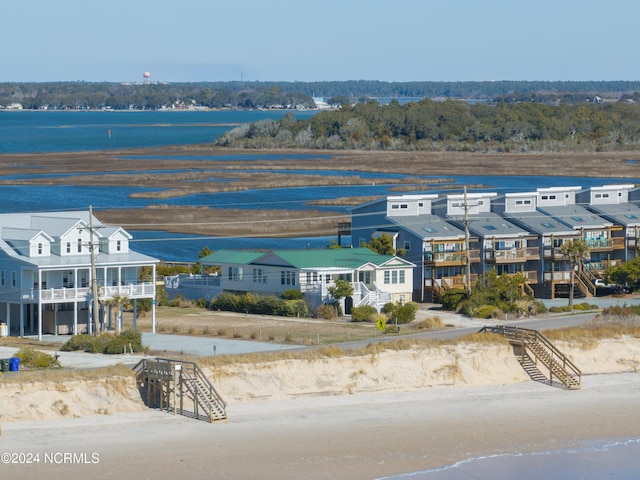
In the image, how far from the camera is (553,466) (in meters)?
36.2

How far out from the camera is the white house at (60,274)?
56406 mm

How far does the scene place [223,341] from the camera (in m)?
53.9

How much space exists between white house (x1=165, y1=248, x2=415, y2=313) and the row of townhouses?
Answer: 11.0 ft

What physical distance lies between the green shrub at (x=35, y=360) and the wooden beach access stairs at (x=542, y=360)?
15874 millimetres

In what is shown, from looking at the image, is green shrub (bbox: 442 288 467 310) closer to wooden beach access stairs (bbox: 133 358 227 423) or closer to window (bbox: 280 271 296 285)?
window (bbox: 280 271 296 285)

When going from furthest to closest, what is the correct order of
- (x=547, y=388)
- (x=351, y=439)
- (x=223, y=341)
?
1. (x=223, y=341)
2. (x=547, y=388)
3. (x=351, y=439)

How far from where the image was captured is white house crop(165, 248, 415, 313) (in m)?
65.2

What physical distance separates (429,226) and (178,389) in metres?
34.5

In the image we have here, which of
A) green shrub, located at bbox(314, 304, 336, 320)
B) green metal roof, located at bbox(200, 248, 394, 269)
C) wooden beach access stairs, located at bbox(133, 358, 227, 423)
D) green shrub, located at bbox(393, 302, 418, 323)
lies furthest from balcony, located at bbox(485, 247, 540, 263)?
wooden beach access stairs, located at bbox(133, 358, 227, 423)

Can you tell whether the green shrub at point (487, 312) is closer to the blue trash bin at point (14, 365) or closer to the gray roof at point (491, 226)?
the gray roof at point (491, 226)

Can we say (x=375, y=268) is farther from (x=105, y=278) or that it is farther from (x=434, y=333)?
(x=105, y=278)

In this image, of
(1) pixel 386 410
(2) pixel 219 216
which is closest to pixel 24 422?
(1) pixel 386 410

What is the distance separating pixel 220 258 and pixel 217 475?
3649 centimetres

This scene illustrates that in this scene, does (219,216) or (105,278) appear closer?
(105,278)
